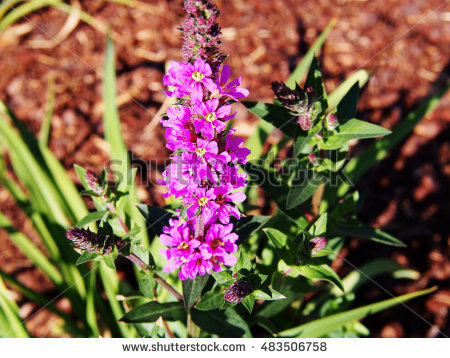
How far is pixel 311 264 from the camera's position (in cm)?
238

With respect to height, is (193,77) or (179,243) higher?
(193,77)

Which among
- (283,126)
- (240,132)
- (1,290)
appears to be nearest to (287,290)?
(283,126)

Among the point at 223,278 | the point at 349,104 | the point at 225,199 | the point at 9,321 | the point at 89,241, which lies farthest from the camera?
the point at 9,321

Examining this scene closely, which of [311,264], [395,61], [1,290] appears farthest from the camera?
[395,61]

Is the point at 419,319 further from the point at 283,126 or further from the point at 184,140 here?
the point at 184,140

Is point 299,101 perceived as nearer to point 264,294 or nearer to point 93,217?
point 264,294

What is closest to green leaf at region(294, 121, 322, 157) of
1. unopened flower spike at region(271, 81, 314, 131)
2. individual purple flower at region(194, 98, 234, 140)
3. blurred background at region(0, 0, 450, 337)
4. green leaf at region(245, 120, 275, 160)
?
unopened flower spike at region(271, 81, 314, 131)

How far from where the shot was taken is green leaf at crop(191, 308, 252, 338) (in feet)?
8.09

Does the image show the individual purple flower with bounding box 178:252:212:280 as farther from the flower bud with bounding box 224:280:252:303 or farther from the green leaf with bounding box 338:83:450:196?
the green leaf with bounding box 338:83:450:196

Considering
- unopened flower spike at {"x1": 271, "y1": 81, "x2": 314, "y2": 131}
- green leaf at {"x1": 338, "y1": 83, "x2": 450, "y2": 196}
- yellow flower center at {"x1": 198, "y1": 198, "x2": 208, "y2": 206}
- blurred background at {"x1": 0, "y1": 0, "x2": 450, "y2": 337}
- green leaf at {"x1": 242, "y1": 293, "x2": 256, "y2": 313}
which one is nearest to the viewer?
yellow flower center at {"x1": 198, "y1": 198, "x2": 208, "y2": 206}

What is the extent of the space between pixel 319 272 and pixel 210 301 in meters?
0.68

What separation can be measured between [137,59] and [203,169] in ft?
12.1

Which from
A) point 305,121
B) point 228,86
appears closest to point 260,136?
point 305,121

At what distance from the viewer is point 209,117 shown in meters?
1.90
